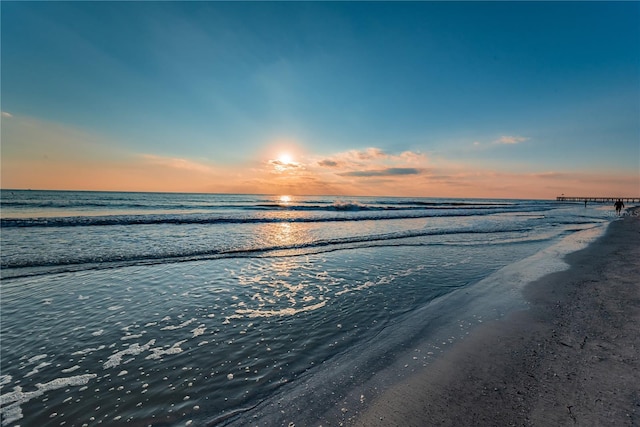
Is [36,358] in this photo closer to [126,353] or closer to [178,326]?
[126,353]

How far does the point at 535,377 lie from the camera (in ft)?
13.8

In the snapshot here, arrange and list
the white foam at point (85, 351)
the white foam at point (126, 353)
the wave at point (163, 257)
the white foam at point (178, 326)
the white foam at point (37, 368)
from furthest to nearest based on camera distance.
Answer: the wave at point (163, 257), the white foam at point (178, 326), the white foam at point (85, 351), the white foam at point (126, 353), the white foam at point (37, 368)

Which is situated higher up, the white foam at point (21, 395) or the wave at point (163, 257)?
the white foam at point (21, 395)

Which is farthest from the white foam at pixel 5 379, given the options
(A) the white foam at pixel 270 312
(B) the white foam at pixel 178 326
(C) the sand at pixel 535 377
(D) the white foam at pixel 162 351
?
(C) the sand at pixel 535 377

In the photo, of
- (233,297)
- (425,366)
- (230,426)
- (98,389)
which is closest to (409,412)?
(425,366)

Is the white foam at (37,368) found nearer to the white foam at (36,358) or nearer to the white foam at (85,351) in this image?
the white foam at (36,358)

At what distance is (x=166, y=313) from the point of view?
24.0ft

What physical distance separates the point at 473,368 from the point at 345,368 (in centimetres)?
207

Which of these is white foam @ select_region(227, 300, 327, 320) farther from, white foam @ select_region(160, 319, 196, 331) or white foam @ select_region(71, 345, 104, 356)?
white foam @ select_region(71, 345, 104, 356)

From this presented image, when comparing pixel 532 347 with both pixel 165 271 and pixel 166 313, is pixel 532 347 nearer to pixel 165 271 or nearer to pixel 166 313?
pixel 166 313

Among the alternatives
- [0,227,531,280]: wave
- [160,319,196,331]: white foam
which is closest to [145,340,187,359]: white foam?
[160,319,196,331]: white foam

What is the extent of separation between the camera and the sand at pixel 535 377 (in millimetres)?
3453

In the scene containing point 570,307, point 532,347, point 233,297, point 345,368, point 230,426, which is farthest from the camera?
point 233,297

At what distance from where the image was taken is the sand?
11.3 ft
